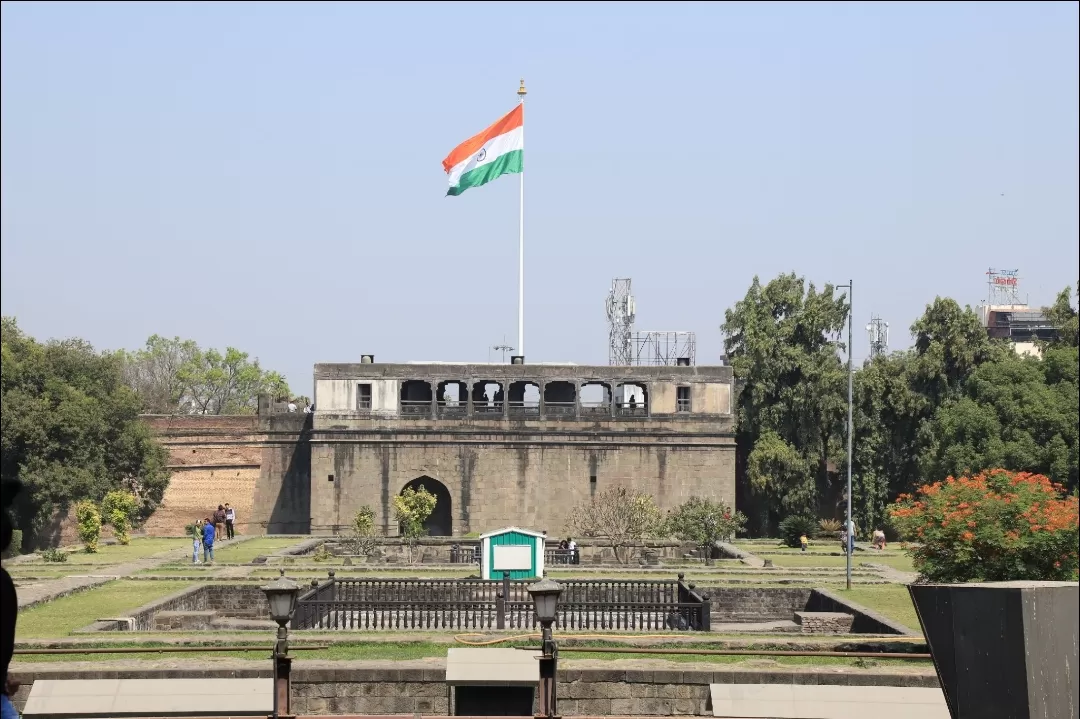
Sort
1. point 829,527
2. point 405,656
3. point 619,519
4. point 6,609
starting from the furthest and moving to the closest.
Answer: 1. point 829,527
2. point 619,519
3. point 405,656
4. point 6,609

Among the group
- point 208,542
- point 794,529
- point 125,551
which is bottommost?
point 125,551

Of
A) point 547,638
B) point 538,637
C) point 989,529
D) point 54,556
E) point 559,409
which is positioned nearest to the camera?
point 547,638

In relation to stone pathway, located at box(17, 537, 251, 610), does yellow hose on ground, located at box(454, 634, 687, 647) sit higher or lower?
higher

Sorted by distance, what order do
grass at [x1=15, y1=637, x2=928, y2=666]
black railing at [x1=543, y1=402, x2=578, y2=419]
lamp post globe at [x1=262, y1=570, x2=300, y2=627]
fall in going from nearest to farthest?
lamp post globe at [x1=262, y1=570, x2=300, y2=627] < grass at [x1=15, y1=637, x2=928, y2=666] < black railing at [x1=543, y1=402, x2=578, y2=419]

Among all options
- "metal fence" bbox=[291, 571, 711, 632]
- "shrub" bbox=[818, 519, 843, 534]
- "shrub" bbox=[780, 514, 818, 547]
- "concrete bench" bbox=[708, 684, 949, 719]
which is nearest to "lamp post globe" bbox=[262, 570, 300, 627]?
"concrete bench" bbox=[708, 684, 949, 719]

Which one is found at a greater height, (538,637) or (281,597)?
(281,597)

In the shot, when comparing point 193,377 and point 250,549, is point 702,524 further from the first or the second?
point 193,377

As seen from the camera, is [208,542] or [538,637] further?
[208,542]

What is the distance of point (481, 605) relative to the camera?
65.3 ft

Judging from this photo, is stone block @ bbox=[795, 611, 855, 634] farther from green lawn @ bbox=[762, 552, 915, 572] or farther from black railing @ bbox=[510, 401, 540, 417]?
black railing @ bbox=[510, 401, 540, 417]

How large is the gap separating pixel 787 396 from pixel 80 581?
2554cm

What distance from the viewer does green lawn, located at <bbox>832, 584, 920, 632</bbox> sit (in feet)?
68.2

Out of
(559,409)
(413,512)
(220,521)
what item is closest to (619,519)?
(413,512)

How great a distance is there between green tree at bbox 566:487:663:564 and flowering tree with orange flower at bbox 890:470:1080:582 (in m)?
15.8
